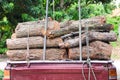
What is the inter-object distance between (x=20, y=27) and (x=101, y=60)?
190 cm

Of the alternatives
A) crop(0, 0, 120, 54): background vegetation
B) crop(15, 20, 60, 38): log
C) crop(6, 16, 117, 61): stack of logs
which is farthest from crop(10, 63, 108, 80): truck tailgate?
crop(0, 0, 120, 54): background vegetation

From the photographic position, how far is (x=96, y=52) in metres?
7.66

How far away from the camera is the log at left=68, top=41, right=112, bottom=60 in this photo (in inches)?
299

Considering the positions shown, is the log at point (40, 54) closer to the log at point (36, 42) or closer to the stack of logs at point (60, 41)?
the stack of logs at point (60, 41)

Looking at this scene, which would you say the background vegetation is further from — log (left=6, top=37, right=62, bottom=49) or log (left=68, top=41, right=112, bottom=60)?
log (left=68, top=41, right=112, bottom=60)

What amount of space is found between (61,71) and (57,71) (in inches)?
2.8

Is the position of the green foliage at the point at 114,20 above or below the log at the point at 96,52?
above

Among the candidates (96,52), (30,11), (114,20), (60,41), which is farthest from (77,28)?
(114,20)

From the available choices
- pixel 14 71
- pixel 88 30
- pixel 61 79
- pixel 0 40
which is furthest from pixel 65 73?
pixel 0 40

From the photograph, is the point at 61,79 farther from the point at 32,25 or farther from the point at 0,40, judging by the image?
the point at 0,40

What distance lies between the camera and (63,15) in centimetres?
1984

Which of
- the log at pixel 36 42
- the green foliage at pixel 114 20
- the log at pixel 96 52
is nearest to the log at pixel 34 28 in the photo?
the log at pixel 36 42

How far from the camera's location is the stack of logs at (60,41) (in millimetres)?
7691

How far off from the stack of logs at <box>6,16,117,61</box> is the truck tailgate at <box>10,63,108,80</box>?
1.60ft
